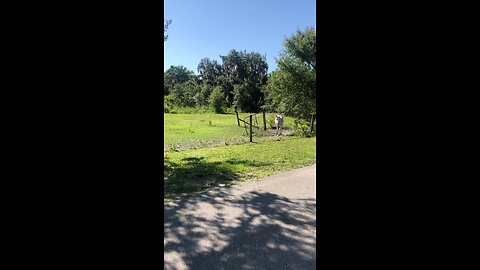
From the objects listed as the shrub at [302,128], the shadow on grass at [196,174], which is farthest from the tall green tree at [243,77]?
the shadow on grass at [196,174]

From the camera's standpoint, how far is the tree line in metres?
16.2

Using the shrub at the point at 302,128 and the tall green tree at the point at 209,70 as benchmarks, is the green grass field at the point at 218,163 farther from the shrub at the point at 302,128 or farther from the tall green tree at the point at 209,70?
the tall green tree at the point at 209,70

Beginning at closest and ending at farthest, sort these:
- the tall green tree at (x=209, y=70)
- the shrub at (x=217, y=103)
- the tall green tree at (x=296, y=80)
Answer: the tall green tree at (x=296, y=80)
the shrub at (x=217, y=103)
the tall green tree at (x=209, y=70)

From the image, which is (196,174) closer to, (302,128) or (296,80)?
(302,128)

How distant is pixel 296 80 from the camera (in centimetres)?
1631

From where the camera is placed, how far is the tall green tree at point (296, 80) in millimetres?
16016

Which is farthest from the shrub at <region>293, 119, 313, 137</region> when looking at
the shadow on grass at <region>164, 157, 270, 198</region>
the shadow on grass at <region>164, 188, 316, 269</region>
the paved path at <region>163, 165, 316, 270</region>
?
the shadow on grass at <region>164, 188, 316, 269</region>

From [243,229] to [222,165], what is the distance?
377cm

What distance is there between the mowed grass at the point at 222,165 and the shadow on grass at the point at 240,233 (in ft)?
2.70

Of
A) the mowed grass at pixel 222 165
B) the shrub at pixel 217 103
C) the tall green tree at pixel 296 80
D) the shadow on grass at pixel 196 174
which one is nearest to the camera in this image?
the shadow on grass at pixel 196 174

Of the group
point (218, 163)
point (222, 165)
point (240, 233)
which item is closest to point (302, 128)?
point (218, 163)
